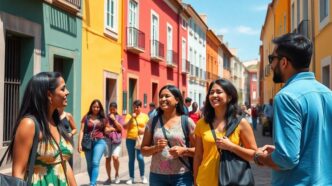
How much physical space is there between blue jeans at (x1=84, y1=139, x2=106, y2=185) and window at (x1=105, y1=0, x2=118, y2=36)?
6.41 metres

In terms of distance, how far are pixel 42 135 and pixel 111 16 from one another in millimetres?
12491

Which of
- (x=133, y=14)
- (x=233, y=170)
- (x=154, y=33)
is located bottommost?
(x=233, y=170)

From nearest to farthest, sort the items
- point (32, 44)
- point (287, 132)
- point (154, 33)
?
point (287, 132) → point (32, 44) → point (154, 33)

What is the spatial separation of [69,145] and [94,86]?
10.1 metres

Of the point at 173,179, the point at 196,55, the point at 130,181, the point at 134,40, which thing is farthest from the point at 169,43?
the point at 173,179

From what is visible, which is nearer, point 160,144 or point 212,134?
point 212,134

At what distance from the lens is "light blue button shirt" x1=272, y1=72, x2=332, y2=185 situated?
8.46 feet

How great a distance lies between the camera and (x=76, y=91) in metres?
12.2

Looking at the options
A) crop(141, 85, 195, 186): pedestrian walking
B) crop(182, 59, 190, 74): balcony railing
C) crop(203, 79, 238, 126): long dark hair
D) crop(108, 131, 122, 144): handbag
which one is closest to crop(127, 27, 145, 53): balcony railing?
crop(108, 131, 122, 144): handbag

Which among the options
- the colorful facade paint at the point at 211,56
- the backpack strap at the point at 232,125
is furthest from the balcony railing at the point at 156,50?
the colorful facade paint at the point at 211,56

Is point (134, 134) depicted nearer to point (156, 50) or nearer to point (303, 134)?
point (303, 134)

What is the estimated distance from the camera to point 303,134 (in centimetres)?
266

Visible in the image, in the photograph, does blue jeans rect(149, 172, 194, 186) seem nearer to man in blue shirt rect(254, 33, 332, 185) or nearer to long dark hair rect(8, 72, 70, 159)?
long dark hair rect(8, 72, 70, 159)

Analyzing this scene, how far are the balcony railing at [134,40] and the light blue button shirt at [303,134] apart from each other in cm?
1438
